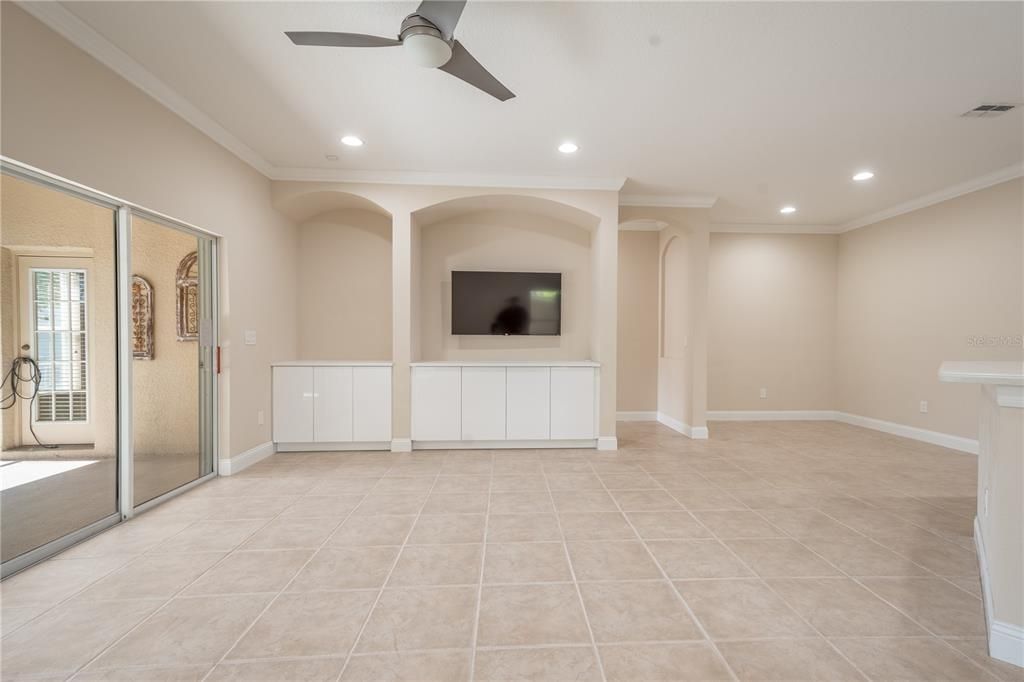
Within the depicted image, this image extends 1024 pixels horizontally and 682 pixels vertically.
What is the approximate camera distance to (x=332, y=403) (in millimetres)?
4242

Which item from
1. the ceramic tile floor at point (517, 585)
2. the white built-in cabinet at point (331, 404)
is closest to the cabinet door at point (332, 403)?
the white built-in cabinet at point (331, 404)

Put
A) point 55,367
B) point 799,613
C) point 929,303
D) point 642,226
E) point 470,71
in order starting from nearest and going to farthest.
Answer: point 799,613 < point 470,71 < point 55,367 < point 929,303 < point 642,226

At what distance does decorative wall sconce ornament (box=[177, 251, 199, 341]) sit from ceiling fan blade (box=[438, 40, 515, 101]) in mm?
2536

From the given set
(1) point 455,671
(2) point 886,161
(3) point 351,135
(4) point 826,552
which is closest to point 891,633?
(4) point 826,552

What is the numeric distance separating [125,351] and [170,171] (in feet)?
4.13

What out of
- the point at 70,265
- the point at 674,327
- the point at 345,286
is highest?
the point at 345,286

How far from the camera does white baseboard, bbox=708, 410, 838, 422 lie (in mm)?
5996

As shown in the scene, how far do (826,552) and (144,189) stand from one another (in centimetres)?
462

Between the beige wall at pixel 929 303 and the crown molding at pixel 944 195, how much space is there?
62 millimetres

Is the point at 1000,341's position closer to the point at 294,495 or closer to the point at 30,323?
the point at 294,495

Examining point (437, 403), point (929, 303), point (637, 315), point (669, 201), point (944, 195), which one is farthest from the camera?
point (637, 315)

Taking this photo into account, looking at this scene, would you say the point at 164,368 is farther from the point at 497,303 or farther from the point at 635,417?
the point at 635,417

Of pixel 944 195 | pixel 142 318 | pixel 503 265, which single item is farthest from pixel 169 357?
pixel 944 195

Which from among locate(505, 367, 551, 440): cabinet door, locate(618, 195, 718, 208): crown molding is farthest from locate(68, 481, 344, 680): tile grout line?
locate(618, 195, 718, 208): crown molding
